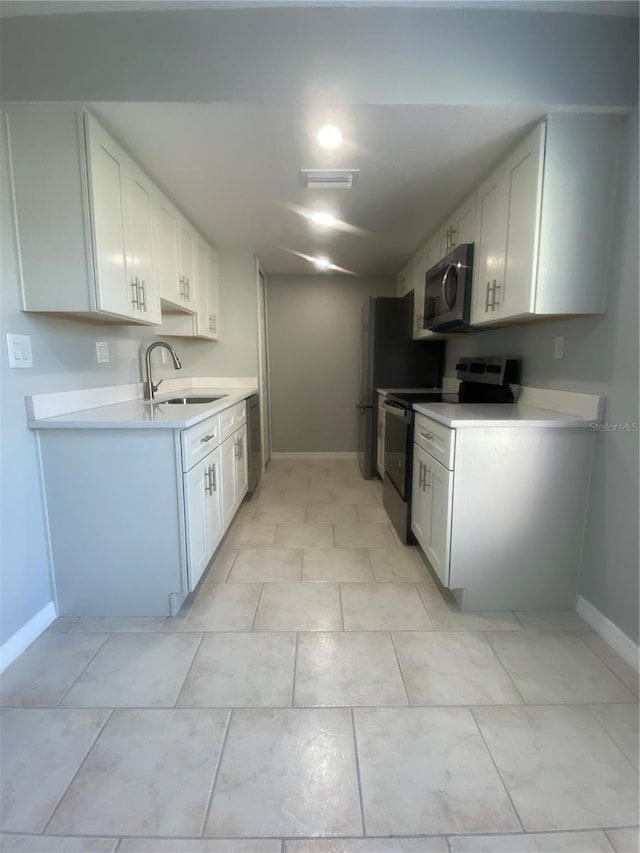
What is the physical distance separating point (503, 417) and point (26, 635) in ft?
7.61

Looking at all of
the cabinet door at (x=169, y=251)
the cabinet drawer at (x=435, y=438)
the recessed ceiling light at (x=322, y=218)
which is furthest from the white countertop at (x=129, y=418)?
the recessed ceiling light at (x=322, y=218)

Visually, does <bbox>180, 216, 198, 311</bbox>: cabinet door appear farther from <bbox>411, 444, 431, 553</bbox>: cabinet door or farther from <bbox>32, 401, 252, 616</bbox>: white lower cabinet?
<bbox>411, 444, 431, 553</bbox>: cabinet door

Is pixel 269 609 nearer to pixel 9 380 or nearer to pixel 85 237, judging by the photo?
pixel 9 380

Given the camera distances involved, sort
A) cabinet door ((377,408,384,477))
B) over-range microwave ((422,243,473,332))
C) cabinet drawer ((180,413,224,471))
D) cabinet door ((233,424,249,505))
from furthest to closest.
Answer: cabinet door ((377,408,384,477)), cabinet door ((233,424,249,505)), over-range microwave ((422,243,473,332)), cabinet drawer ((180,413,224,471))

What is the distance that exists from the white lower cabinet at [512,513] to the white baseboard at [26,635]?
73.3 inches

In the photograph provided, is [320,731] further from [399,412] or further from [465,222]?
[465,222]

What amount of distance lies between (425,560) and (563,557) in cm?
74

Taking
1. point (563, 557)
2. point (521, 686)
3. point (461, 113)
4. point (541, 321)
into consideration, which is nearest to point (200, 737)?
point (521, 686)

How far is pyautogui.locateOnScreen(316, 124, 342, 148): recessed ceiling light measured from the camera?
176 centimetres

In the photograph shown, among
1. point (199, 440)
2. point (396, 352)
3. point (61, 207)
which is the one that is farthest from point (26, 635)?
point (396, 352)

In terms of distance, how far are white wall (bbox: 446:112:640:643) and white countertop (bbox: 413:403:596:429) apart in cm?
15

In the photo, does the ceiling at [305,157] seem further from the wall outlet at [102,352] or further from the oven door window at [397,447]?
the oven door window at [397,447]

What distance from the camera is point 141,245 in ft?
7.00

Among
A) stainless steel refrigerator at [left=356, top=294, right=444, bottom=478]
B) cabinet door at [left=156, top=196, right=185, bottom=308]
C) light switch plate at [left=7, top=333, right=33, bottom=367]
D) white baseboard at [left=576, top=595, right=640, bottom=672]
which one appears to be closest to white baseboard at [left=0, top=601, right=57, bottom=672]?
light switch plate at [left=7, top=333, right=33, bottom=367]
